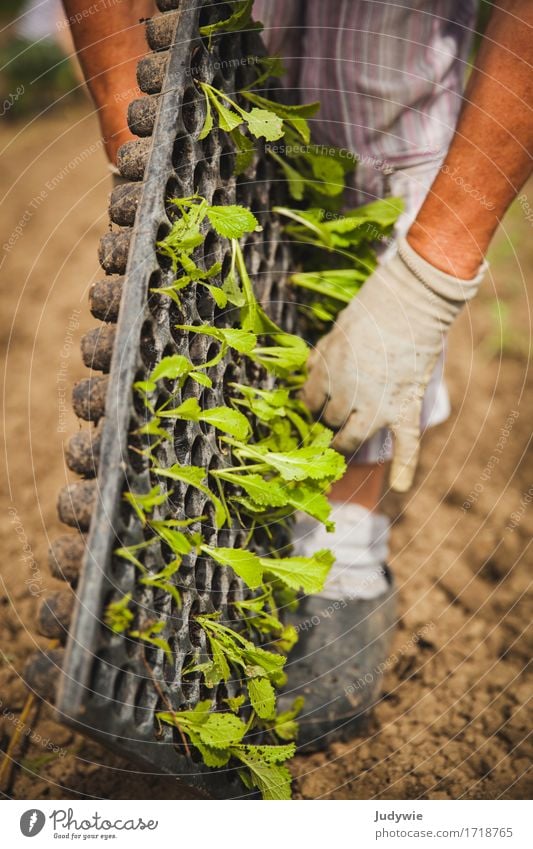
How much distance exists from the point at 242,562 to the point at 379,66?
2.41 ft

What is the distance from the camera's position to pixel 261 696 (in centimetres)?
80

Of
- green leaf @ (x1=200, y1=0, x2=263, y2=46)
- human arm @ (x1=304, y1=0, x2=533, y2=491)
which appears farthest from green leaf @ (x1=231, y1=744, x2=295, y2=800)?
green leaf @ (x1=200, y1=0, x2=263, y2=46)

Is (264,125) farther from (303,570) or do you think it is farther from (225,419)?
(303,570)

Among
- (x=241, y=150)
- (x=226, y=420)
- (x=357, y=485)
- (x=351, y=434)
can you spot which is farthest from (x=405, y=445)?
(x=241, y=150)

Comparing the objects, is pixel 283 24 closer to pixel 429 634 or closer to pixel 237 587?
pixel 237 587

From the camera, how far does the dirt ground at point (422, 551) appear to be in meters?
1.04

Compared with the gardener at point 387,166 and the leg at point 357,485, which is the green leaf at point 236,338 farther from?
the leg at point 357,485

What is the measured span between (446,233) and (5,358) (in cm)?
148

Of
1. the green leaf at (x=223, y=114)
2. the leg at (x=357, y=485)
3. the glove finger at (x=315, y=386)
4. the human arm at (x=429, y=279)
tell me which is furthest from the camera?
the leg at (x=357, y=485)

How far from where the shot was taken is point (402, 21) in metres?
0.98

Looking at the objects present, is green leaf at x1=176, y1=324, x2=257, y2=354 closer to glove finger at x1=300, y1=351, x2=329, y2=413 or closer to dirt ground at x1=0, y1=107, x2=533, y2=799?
glove finger at x1=300, y1=351, x2=329, y2=413

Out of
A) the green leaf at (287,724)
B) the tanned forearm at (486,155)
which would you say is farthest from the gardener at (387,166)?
the green leaf at (287,724)

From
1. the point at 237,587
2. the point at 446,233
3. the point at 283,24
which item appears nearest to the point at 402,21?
the point at 283,24

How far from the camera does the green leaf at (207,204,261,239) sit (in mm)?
746
